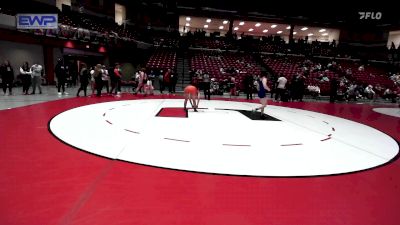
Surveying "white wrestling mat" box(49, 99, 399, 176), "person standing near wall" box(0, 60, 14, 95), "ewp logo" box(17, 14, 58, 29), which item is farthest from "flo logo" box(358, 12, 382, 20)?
"person standing near wall" box(0, 60, 14, 95)

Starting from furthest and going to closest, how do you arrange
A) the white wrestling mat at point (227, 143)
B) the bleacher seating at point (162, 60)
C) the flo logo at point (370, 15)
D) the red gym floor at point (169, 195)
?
the bleacher seating at point (162, 60) → the flo logo at point (370, 15) → the white wrestling mat at point (227, 143) → the red gym floor at point (169, 195)

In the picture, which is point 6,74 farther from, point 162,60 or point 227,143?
point 227,143

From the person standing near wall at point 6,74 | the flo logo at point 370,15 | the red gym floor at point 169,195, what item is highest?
the flo logo at point 370,15

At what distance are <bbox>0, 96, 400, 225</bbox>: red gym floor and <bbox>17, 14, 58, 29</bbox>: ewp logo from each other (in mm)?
9566

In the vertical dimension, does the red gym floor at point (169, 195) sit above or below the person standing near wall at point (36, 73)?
below

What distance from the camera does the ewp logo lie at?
11396 mm

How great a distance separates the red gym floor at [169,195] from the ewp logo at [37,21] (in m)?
9.57

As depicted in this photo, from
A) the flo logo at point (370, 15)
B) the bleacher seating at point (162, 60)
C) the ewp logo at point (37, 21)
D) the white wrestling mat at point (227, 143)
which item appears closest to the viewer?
the white wrestling mat at point (227, 143)

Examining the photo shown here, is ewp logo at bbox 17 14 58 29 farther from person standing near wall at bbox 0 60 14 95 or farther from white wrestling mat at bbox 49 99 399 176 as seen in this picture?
white wrestling mat at bbox 49 99 399 176

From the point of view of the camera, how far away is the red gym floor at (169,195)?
7.50 ft

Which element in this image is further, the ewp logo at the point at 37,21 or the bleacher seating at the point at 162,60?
the bleacher seating at the point at 162,60

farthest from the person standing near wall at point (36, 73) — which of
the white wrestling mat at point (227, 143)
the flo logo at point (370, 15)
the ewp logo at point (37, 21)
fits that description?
the flo logo at point (370, 15)

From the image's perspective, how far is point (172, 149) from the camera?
4.21 metres

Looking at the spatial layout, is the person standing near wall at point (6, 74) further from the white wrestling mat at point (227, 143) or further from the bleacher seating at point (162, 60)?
the bleacher seating at point (162, 60)
